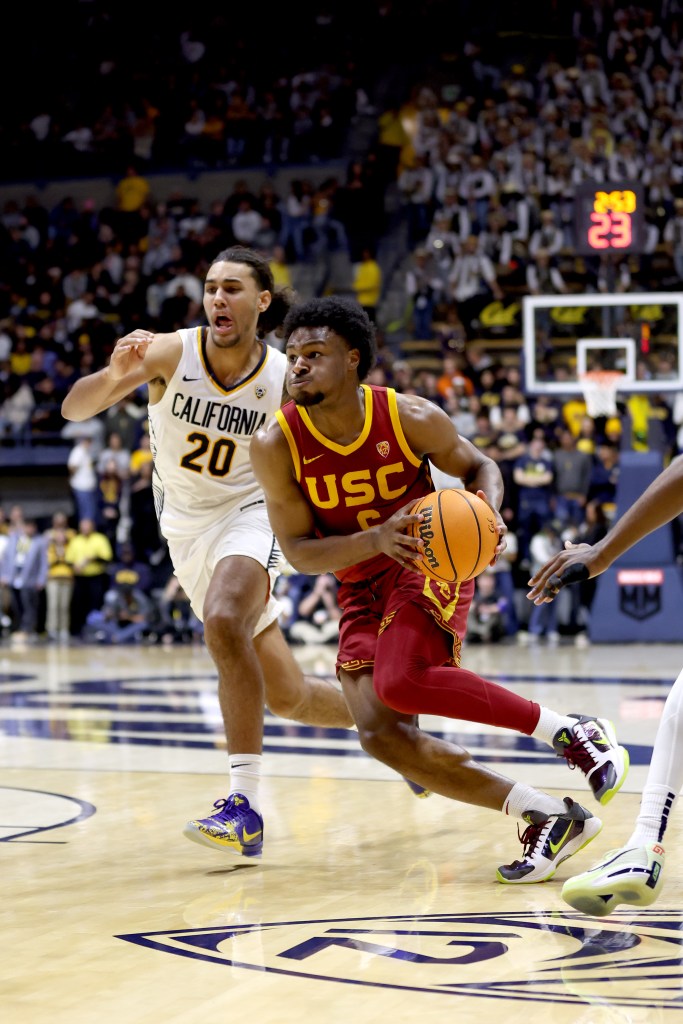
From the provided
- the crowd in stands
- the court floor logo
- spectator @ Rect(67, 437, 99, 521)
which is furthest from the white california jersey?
spectator @ Rect(67, 437, 99, 521)

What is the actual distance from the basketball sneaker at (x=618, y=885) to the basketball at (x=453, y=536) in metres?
1.04

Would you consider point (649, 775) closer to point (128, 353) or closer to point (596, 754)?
point (596, 754)

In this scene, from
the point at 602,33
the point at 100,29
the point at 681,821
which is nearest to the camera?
the point at 681,821

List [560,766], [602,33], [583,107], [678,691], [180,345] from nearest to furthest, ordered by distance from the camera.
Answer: [678,691]
[180,345]
[560,766]
[583,107]
[602,33]

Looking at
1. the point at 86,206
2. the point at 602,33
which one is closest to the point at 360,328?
the point at 602,33

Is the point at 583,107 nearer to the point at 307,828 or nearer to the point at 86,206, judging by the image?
the point at 86,206

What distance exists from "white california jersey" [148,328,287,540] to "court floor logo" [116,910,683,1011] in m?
2.02

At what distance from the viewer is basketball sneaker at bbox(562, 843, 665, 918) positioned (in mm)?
3340

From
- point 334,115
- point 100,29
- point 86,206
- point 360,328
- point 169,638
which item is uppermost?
point 100,29

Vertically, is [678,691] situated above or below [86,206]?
below

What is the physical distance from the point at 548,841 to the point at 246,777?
1076 millimetres

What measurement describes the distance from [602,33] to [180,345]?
54.2ft

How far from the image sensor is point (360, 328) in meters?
4.47

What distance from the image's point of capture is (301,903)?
3816 millimetres
